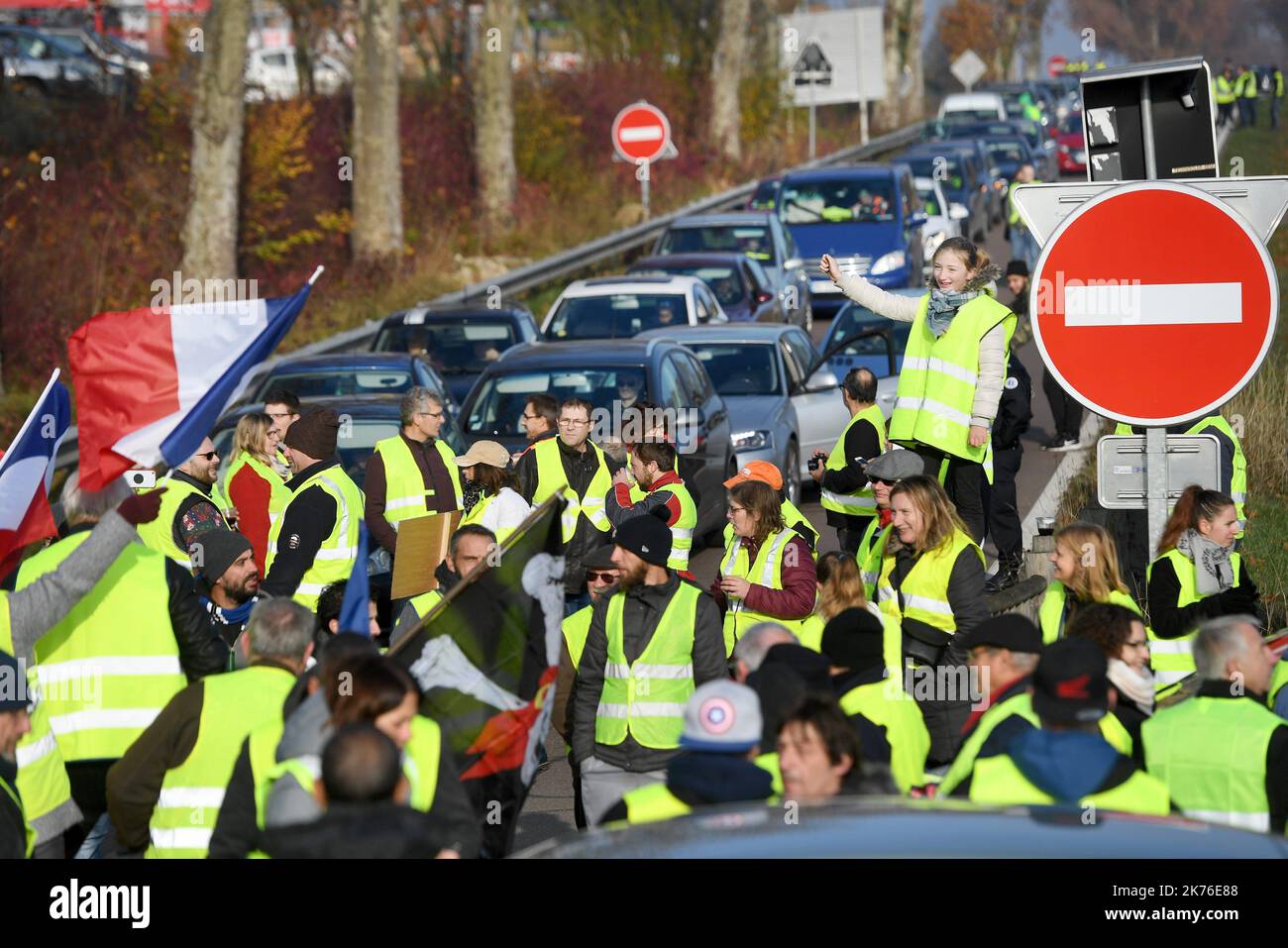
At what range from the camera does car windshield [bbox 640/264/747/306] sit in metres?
23.1

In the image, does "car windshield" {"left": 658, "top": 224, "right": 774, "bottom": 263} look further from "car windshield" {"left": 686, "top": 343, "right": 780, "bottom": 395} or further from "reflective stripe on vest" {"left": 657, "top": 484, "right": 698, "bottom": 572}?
"reflective stripe on vest" {"left": 657, "top": 484, "right": 698, "bottom": 572}

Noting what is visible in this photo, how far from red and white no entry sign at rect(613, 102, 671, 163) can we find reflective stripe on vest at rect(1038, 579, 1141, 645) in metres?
22.9

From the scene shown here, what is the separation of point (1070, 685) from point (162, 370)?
4.41 meters

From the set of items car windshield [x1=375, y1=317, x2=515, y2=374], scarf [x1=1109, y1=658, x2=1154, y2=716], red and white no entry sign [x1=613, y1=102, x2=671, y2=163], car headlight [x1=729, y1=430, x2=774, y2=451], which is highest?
red and white no entry sign [x1=613, y1=102, x2=671, y2=163]

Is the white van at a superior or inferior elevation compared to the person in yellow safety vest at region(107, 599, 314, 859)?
superior

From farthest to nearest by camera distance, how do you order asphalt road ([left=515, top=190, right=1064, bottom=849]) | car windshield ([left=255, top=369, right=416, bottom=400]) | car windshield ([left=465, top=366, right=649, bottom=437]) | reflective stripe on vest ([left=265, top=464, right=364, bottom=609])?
1. car windshield ([left=255, top=369, right=416, bottom=400])
2. car windshield ([left=465, top=366, right=649, bottom=437])
3. reflective stripe on vest ([left=265, top=464, right=364, bottom=609])
4. asphalt road ([left=515, top=190, right=1064, bottom=849])

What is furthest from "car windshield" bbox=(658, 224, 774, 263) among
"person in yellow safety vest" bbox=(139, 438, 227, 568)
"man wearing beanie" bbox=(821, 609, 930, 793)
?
"man wearing beanie" bbox=(821, 609, 930, 793)

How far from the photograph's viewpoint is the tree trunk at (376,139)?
29.5 metres

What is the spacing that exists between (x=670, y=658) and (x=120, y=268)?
22.0 metres

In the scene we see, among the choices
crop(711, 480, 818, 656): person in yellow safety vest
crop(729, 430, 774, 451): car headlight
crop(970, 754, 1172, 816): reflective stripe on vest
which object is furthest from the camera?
crop(729, 430, 774, 451): car headlight

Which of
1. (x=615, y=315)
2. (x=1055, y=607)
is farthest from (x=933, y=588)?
(x=615, y=315)

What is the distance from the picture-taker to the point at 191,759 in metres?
6.00

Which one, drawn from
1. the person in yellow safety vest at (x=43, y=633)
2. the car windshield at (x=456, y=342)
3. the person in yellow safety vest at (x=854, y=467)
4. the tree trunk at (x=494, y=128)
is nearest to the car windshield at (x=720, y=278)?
the car windshield at (x=456, y=342)

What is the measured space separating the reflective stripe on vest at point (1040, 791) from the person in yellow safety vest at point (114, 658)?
2909mm
